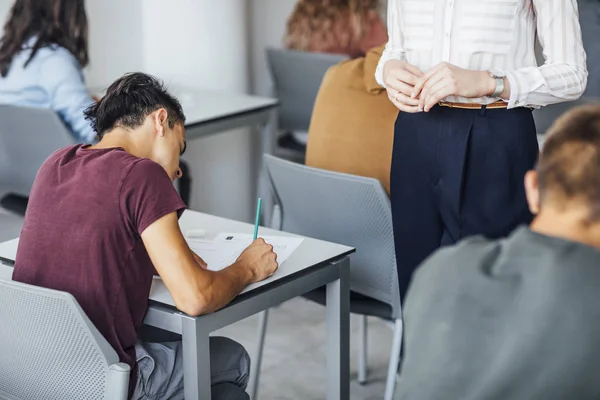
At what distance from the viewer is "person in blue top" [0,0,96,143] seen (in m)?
3.38

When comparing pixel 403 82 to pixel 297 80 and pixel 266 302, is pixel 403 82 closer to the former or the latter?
pixel 266 302

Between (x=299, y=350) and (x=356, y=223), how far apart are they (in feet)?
3.16

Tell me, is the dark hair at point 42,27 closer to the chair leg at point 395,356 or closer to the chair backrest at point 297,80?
the chair backrest at point 297,80

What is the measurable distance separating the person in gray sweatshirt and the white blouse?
814 mm

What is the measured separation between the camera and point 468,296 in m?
1.21

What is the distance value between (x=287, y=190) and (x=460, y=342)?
1.50 meters

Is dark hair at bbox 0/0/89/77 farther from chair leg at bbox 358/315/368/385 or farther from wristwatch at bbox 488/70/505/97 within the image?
wristwatch at bbox 488/70/505/97

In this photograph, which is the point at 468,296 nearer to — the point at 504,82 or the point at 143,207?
the point at 143,207

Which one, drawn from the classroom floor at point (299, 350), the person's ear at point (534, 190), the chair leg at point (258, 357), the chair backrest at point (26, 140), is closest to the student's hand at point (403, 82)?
the person's ear at point (534, 190)

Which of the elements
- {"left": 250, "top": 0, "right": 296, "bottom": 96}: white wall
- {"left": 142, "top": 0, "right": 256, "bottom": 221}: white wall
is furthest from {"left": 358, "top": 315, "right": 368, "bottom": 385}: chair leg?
{"left": 250, "top": 0, "right": 296, "bottom": 96}: white wall

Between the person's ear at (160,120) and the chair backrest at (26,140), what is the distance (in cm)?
116

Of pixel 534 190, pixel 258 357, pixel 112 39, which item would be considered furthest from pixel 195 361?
pixel 112 39

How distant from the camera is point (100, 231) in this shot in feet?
6.12

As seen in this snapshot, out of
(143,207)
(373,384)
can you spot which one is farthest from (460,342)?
(373,384)
